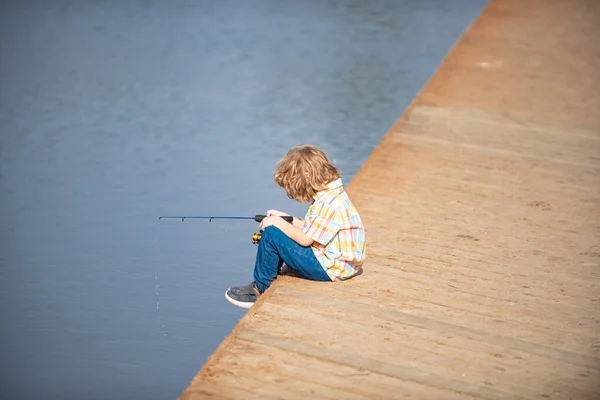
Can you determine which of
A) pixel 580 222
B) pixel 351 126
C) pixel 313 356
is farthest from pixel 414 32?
pixel 313 356

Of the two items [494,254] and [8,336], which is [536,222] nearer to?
[494,254]

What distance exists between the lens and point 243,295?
167 inches

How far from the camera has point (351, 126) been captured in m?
6.87

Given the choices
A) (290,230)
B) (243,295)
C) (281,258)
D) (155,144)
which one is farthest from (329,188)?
(155,144)

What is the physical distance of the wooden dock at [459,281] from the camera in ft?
11.1

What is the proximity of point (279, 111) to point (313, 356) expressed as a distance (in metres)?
3.75

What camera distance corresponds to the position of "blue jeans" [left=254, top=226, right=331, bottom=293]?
3.98 meters

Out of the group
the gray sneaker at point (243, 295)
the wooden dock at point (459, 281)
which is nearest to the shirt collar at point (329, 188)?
the wooden dock at point (459, 281)

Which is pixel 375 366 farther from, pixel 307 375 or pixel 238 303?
pixel 238 303

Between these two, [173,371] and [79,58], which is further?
[79,58]

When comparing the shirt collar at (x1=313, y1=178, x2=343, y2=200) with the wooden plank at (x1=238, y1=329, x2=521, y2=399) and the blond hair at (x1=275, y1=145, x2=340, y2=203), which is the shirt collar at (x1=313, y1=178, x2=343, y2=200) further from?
the wooden plank at (x1=238, y1=329, x2=521, y2=399)

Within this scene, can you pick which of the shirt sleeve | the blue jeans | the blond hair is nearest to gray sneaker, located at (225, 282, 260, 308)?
the blue jeans

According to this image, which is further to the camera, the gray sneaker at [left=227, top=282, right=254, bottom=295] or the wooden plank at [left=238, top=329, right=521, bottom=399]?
the gray sneaker at [left=227, top=282, right=254, bottom=295]

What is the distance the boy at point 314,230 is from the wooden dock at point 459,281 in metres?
0.09
